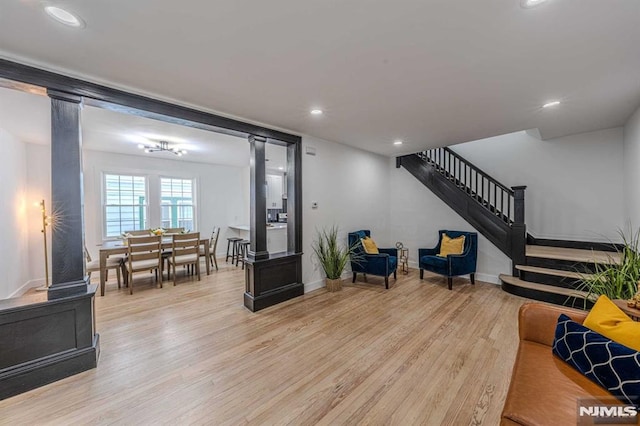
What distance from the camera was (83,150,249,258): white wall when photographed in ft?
17.1

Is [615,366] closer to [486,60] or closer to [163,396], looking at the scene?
[486,60]

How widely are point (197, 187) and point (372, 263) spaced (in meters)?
4.84

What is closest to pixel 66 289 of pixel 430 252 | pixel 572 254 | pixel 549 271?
pixel 430 252

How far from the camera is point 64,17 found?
1548 mm

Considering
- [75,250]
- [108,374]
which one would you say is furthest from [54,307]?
[108,374]

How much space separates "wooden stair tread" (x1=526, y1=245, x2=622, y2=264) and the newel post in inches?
5.2

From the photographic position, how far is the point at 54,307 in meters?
2.06

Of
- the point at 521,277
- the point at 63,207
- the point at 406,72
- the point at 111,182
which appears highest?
the point at 406,72

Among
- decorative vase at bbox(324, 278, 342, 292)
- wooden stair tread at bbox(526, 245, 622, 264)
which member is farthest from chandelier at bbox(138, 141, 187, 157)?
wooden stair tread at bbox(526, 245, 622, 264)

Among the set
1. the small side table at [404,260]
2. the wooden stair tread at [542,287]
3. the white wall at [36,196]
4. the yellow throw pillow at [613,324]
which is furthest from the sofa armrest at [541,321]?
the white wall at [36,196]

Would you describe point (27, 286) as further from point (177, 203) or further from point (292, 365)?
point (292, 365)

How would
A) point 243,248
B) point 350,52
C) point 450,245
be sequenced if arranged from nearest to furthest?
point 350,52 → point 450,245 → point 243,248

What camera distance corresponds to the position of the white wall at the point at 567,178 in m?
4.10

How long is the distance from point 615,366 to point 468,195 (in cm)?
404
